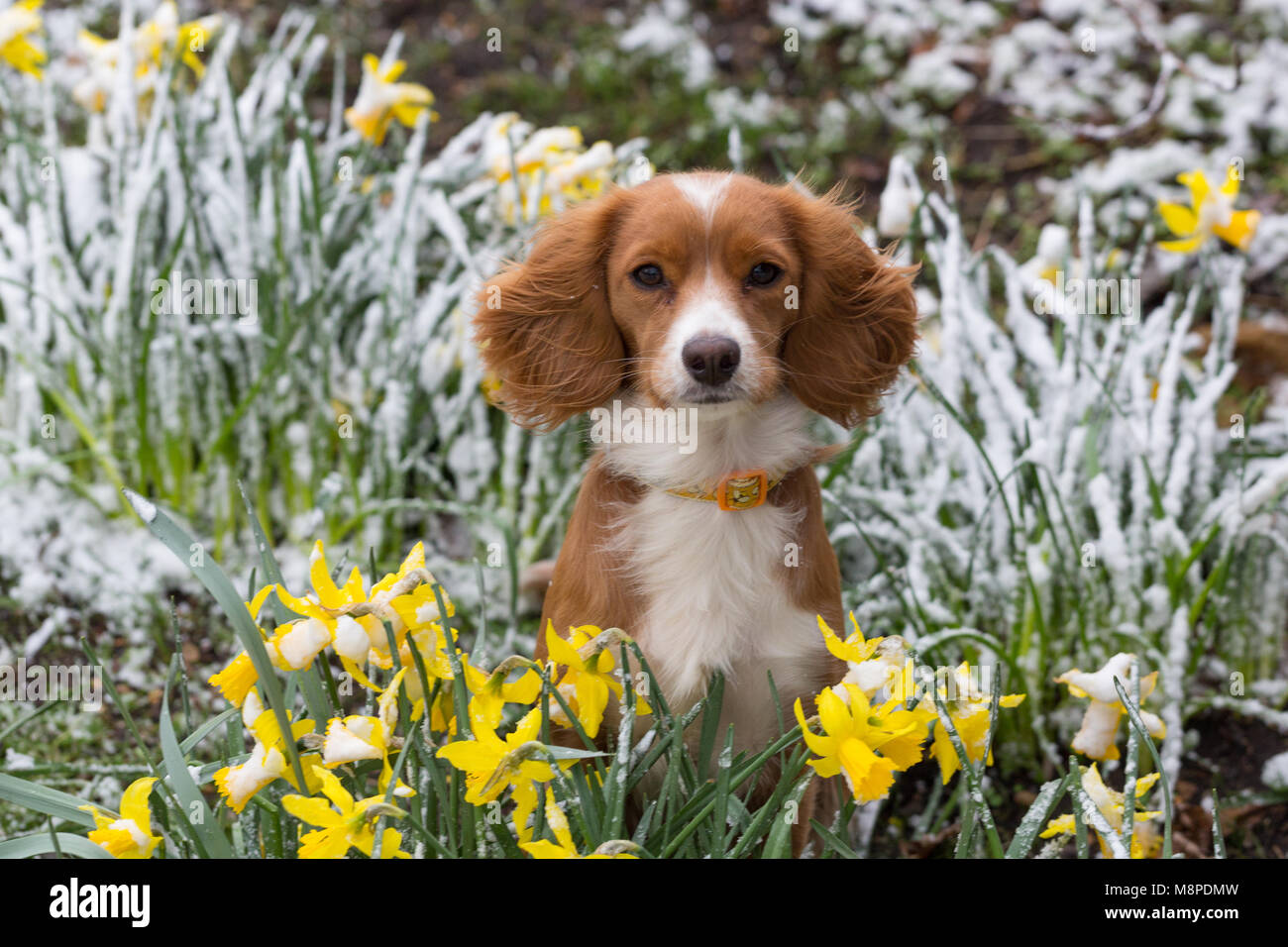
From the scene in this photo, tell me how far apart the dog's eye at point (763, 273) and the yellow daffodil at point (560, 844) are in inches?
32.4

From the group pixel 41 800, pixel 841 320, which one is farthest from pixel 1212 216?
→ pixel 41 800

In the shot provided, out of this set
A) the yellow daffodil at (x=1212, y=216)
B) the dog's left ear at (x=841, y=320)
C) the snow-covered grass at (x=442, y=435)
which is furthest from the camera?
the yellow daffodil at (x=1212, y=216)

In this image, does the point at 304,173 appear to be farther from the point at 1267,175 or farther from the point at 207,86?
the point at 1267,175

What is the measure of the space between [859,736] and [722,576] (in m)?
0.52

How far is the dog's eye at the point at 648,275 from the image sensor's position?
1938 mm

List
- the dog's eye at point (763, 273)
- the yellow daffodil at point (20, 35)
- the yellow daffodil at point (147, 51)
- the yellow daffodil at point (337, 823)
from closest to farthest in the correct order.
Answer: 1. the yellow daffodil at point (337, 823)
2. the dog's eye at point (763, 273)
3. the yellow daffodil at point (20, 35)
4. the yellow daffodil at point (147, 51)

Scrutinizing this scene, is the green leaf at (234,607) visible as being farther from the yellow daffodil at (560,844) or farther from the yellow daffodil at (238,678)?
the yellow daffodil at (560,844)

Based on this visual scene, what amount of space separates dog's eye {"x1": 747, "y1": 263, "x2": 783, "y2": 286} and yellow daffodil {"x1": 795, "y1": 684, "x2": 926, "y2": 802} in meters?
0.69

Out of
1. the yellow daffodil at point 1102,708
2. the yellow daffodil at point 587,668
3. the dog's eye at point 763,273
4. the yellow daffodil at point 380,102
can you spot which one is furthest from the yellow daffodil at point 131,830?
the yellow daffodil at point 380,102

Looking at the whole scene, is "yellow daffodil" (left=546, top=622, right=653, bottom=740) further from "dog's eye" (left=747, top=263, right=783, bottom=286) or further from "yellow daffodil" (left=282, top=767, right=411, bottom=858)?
"dog's eye" (left=747, top=263, right=783, bottom=286)

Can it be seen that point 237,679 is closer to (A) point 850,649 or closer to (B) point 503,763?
(B) point 503,763

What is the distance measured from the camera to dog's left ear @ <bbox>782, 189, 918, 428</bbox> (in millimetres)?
2039
